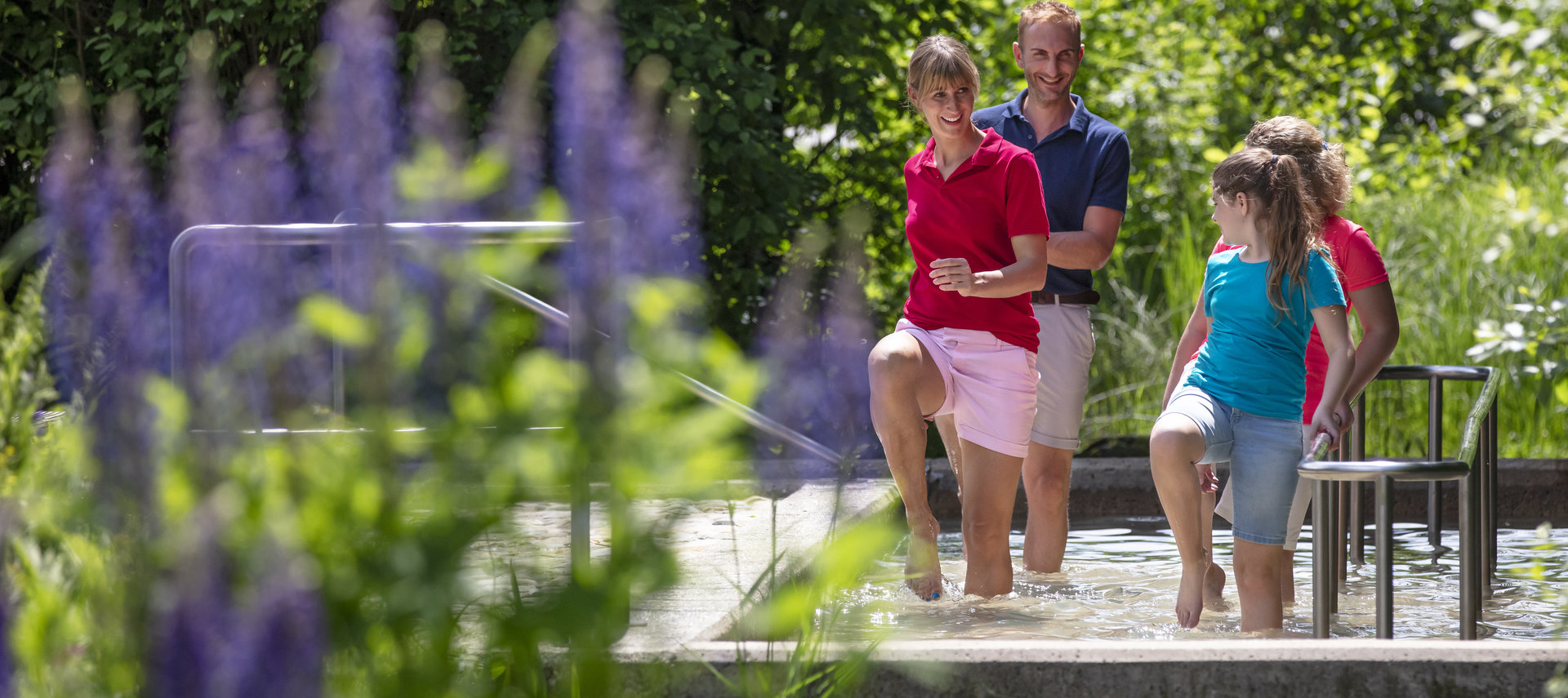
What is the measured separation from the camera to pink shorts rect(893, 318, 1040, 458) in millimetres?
4051

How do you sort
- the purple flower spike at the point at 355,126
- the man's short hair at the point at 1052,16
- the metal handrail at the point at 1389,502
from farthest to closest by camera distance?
1. the man's short hair at the point at 1052,16
2. the metal handrail at the point at 1389,502
3. the purple flower spike at the point at 355,126

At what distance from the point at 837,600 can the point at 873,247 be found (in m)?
6.21

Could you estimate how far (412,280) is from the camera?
2.01 metres

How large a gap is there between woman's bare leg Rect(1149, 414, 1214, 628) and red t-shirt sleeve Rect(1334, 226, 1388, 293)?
707mm

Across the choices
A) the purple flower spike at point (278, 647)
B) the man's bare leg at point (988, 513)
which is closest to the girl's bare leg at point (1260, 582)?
the man's bare leg at point (988, 513)

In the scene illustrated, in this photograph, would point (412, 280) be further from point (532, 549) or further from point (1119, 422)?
point (1119, 422)

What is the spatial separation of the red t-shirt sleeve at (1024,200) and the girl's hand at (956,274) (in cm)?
26

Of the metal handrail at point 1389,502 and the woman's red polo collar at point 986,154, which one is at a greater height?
the woman's red polo collar at point 986,154

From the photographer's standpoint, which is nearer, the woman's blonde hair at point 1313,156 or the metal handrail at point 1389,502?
the metal handrail at point 1389,502

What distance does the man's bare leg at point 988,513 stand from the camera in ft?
13.5

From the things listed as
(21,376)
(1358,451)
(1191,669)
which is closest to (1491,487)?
(1358,451)

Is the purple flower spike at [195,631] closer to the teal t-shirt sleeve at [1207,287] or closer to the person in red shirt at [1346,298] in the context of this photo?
the person in red shirt at [1346,298]

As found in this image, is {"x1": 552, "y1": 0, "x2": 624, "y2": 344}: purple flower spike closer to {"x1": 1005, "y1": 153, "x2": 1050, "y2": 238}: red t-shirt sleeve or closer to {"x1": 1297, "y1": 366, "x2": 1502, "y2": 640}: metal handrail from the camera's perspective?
{"x1": 1297, "y1": 366, "x2": 1502, "y2": 640}: metal handrail

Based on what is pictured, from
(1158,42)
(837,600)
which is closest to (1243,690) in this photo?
(837,600)
